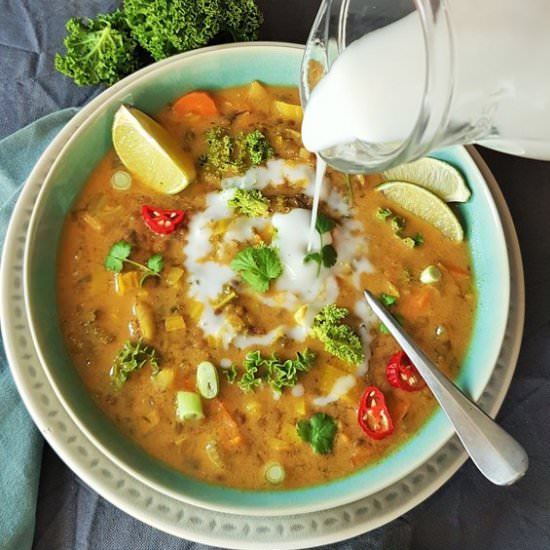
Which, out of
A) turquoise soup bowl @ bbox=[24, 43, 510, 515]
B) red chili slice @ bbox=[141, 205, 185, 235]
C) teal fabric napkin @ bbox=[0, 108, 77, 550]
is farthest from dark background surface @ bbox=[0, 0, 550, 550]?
red chili slice @ bbox=[141, 205, 185, 235]

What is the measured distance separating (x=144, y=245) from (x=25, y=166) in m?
0.49

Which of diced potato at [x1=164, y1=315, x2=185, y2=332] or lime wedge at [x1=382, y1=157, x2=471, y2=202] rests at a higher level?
lime wedge at [x1=382, y1=157, x2=471, y2=202]

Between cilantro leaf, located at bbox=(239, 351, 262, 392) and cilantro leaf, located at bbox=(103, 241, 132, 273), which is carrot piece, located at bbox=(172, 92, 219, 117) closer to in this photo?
cilantro leaf, located at bbox=(103, 241, 132, 273)

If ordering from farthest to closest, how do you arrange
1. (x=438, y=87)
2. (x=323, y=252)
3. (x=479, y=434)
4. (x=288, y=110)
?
1. (x=288, y=110)
2. (x=323, y=252)
3. (x=479, y=434)
4. (x=438, y=87)

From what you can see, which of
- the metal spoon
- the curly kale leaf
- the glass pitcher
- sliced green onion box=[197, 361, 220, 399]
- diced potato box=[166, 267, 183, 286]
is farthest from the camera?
the curly kale leaf

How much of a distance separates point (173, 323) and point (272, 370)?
327mm

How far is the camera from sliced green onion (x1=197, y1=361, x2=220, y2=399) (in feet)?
7.51

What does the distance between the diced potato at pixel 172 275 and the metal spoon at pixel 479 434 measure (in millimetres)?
751

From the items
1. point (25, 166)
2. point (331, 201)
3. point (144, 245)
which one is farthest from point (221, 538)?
point (25, 166)

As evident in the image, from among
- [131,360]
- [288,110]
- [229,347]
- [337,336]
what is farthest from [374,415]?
[288,110]

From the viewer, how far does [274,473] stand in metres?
2.26

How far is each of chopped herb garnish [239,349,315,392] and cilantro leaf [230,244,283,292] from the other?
Result: 219 millimetres

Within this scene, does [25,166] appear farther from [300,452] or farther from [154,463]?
[300,452]

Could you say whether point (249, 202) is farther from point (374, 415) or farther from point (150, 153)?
point (374, 415)
